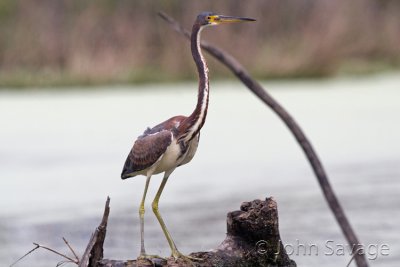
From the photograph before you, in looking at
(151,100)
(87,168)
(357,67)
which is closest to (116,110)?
(151,100)

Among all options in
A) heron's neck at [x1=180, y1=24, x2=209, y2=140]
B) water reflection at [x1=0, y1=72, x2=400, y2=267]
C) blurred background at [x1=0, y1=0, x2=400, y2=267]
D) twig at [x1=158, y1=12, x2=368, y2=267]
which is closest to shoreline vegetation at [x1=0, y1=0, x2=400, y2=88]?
blurred background at [x1=0, y1=0, x2=400, y2=267]

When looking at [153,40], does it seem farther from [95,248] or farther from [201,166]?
[95,248]

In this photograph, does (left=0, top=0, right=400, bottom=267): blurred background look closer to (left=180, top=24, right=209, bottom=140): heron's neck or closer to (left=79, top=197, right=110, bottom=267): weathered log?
(left=180, top=24, right=209, bottom=140): heron's neck

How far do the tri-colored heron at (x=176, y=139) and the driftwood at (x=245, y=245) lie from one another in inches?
3.2

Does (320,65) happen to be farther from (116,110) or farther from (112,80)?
(116,110)

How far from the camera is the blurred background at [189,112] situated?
5.29 m

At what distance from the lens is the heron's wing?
11.8 feet

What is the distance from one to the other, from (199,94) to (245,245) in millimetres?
493

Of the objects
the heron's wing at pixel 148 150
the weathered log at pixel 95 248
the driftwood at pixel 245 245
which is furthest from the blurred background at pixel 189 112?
the weathered log at pixel 95 248

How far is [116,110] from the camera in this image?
923 cm

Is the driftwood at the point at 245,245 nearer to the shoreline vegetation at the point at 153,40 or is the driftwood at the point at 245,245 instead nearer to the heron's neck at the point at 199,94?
the heron's neck at the point at 199,94

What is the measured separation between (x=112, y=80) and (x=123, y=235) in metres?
5.83

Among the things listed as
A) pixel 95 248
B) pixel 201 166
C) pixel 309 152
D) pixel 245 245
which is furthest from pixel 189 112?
pixel 309 152

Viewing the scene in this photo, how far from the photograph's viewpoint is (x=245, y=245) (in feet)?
11.4
